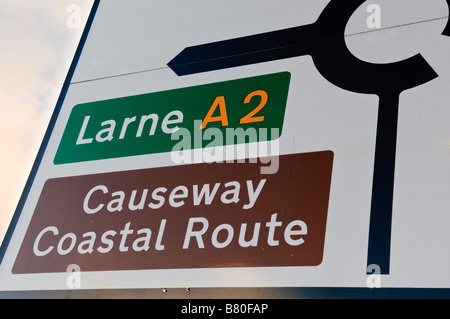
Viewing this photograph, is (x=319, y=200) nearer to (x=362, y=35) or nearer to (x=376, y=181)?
(x=376, y=181)

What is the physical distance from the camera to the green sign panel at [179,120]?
2221mm

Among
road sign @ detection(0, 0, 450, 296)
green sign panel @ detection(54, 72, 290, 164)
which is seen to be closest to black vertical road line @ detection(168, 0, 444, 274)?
road sign @ detection(0, 0, 450, 296)

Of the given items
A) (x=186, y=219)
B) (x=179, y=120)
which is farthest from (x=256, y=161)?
(x=179, y=120)

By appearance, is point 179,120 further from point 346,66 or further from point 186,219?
point 346,66

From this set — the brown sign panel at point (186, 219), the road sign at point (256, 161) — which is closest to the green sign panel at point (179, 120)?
the road sign at point (256, 161)

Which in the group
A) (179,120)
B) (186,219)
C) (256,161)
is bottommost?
(186,219)

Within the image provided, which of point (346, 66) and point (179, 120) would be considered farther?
point (179, 120)

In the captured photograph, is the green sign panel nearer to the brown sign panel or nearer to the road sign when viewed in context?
the road sign

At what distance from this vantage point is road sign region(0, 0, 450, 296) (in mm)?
1779

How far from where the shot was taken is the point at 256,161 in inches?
82.5

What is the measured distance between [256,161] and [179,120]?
44cm

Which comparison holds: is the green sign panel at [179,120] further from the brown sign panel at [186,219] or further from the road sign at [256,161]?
the brown sign panel at [186,219]
